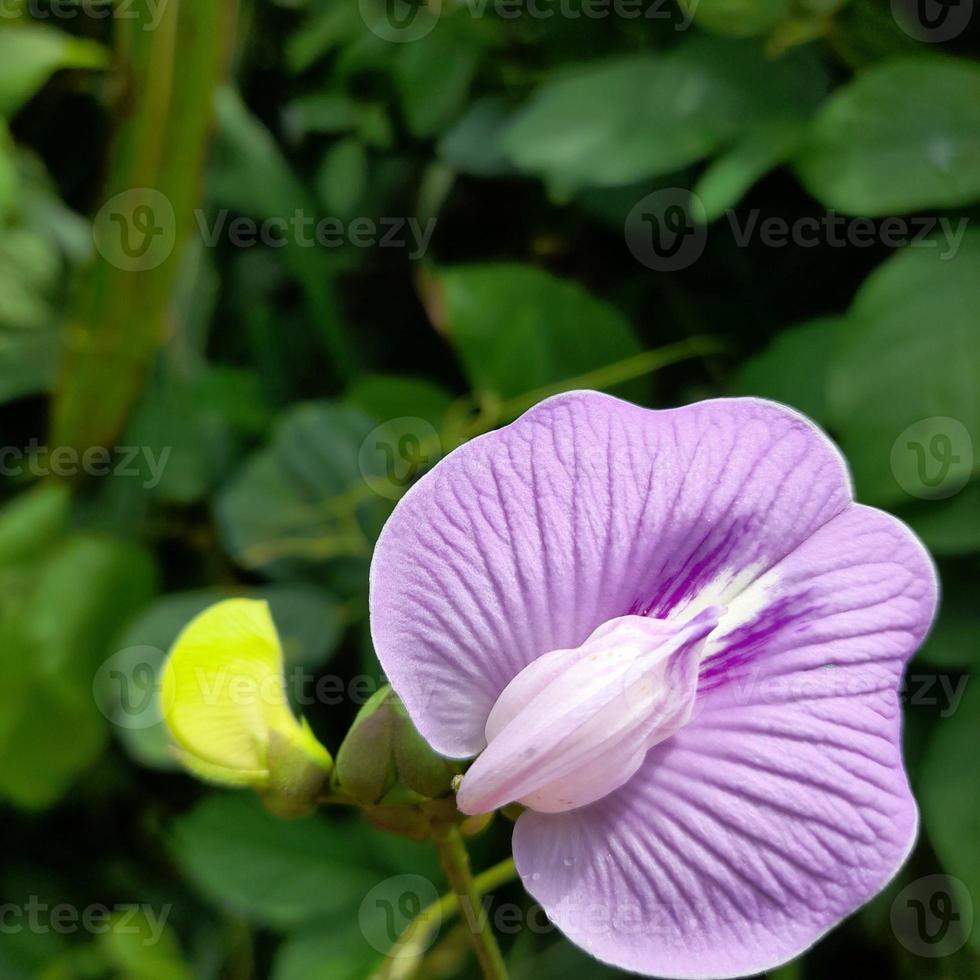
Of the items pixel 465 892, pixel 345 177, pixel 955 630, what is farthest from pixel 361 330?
pixel 465 892

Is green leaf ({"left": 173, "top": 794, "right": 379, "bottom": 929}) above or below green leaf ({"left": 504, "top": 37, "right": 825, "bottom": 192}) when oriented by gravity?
below

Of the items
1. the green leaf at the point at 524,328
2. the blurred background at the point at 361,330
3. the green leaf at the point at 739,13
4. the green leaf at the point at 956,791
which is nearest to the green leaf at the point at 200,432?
the blurred background at the point at 361,330

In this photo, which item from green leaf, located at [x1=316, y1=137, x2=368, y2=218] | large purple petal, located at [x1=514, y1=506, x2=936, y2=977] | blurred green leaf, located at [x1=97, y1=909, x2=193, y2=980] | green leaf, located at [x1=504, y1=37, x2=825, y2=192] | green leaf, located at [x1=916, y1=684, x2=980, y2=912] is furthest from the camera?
green leaf, located at [x1=316, y1=137, x2=368, y2=218]

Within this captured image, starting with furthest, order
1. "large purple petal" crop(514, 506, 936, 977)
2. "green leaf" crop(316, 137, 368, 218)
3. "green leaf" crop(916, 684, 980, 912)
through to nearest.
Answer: "green leaf" crop(316, 137, 368, 218)
"green leaf" crop(916, 684, 980, 912)
"large purple petal" crop(514, 506, 936, 977)

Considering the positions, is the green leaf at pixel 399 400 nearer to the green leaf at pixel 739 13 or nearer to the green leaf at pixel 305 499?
the green leaf at pixel 305 499

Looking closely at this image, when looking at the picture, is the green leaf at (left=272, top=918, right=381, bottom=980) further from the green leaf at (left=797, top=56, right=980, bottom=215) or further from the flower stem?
the green leaf at (left=797, top=56, right=980, bottom=215)

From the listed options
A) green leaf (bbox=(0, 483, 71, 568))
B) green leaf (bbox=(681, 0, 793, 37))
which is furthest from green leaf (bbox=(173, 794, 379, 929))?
green leaf (bbox=(681, 0, 793, 37))

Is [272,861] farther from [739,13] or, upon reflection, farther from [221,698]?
[739,13]
